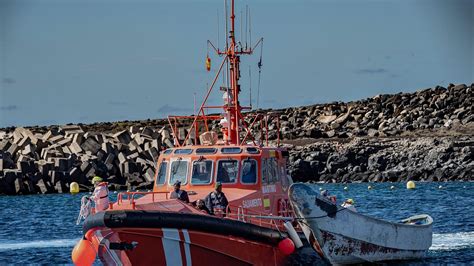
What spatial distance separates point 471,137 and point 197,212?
43.1 m

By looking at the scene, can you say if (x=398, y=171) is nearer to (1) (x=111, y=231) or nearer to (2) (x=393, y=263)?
(2) (x=393, y=263)

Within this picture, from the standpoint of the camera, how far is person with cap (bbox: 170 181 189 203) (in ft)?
60.0

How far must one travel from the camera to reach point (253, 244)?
58.2ft

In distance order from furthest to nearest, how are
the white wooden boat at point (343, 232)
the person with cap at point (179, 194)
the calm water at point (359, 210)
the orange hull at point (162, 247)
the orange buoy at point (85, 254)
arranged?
1. the calm water at point (359, 210)
2. the white wooden boat at point (343, 232)
3. the person with cap at point (179, 194)
4. the orange buoy at point (85, 254)
5. the orange hull at point (162, 247)

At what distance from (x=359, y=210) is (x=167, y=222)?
2043 cm

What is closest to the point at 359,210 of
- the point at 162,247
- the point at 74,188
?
the point at 74,188

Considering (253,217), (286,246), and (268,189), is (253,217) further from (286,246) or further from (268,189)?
(268,189)

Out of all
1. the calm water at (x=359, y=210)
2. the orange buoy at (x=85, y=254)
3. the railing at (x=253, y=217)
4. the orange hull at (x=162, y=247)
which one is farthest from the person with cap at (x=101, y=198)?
the calm water at (x=359, y=210)

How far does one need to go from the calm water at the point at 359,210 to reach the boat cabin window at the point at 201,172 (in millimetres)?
2320

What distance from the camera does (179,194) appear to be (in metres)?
18.3

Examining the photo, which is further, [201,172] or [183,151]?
[183,151]

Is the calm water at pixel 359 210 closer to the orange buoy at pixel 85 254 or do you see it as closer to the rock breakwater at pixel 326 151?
the rock breakwater at pixel 326 151

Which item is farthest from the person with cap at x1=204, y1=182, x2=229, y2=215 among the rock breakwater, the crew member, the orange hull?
the rock breakwater

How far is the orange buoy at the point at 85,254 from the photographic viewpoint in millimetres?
16922
